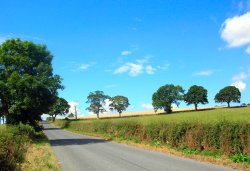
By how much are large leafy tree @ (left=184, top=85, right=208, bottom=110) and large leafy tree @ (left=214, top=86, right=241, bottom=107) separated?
4.51 meters

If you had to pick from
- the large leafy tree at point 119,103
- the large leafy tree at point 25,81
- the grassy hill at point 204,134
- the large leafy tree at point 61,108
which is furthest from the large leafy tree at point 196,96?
the grassy hill at point 204,134

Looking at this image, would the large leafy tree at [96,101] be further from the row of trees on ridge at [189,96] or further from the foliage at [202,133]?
the foliage at [202,133]

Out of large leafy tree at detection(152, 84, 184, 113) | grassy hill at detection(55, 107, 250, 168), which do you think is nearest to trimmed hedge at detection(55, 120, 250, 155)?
grassy hill at detection(55, 107, 250, 168)

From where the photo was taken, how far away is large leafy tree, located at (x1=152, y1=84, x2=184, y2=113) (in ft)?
394

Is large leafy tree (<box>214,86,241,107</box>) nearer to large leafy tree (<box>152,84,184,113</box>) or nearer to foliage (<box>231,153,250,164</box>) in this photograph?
large leafy tree (<box>152,84,184,113</box>)

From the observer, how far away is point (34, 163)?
731 inches

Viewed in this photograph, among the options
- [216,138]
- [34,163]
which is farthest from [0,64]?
[216,138]

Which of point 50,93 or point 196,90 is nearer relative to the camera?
point 50,93

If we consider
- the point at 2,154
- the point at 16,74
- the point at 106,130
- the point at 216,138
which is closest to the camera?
the point at 2,154

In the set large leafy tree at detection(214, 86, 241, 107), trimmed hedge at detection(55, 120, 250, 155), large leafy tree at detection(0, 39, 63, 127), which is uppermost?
large leafy tree at detection(214, 86, 241, 107)

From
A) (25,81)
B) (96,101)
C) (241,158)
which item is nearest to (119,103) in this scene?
(96,101)

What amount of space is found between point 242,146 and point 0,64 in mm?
28453

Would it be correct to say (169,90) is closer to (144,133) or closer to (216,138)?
(144,133)

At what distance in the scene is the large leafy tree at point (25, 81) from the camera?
37.4 m
